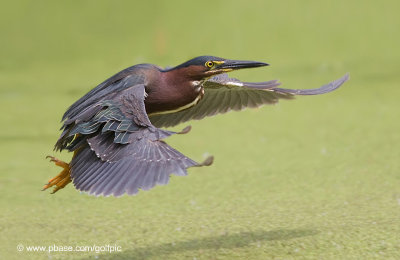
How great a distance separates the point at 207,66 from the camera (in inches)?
120

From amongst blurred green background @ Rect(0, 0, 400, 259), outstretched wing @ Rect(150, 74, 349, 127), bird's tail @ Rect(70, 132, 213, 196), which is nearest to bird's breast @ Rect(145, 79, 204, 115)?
outstretched wing @ Rect(150, 74, 349, 127)

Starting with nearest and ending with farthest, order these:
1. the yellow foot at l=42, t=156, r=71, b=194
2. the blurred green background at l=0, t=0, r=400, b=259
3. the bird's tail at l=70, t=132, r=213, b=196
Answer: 1. the bird's tail at l=70, t=132, r=213, b=196
2. the yellow foot at l=42, t=156, r=71, b=194
3. the blurred green background at l=0, t=0, r=400, b=259

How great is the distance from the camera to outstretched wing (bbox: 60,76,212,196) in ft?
7.99

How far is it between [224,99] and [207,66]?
1.65 ft

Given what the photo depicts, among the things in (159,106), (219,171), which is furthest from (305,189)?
(159,106)

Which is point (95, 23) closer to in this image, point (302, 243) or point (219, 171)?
point (219, 171)

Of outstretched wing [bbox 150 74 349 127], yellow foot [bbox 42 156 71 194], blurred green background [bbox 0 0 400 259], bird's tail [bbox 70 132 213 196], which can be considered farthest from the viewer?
outstretched wing [bbox 150 74 349 127]

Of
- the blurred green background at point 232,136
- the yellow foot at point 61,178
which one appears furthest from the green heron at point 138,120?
the blurred green background at point 232,136

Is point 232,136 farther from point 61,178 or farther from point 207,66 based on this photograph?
point 61,178

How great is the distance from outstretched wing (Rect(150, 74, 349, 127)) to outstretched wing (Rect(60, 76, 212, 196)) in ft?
Result: 1.65

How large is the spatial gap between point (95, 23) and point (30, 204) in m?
4.11

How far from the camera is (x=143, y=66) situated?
3105 millimetres

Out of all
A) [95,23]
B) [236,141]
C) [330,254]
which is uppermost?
[95,23]

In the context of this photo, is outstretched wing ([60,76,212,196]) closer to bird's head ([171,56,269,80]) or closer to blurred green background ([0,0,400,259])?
bird's head ([171,56,269,80])
